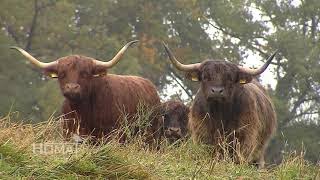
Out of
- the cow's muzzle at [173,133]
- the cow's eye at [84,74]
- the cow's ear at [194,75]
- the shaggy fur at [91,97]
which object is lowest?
the cow's muzzle at [173,133]

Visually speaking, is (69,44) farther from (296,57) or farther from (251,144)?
(251,144)

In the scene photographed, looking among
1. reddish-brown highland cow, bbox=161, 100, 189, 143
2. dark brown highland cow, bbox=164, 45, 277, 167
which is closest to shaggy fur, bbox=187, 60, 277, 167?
dark brown highland cow, bbox=164, 45, 277, 167

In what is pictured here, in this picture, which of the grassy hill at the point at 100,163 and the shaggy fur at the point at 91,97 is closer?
the grassy hill at the point at 100,163

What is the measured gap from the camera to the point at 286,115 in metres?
36.7

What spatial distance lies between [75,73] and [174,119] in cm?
307

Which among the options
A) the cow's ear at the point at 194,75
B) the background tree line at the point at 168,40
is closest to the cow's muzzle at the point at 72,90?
the cow's ear at the point at 194,75

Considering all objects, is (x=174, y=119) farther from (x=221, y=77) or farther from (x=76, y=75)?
(x=221, y=77)

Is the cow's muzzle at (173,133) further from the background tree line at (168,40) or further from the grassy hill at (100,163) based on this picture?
the background tree line at (168,40)

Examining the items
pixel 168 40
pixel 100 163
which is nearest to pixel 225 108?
pixel 100 163

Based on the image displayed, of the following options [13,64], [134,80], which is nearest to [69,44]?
[13,64]

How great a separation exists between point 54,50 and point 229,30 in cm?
1020

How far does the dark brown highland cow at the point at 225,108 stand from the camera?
34.8 ft

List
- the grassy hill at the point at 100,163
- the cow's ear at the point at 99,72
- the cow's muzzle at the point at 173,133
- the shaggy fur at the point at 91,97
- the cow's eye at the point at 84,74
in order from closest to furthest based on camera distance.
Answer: the grassy hill at the point at 100,163
the shaggy fur at the point at 91,97
the cow's eye at the point at 84,74
the cow's ear at the point at 99,72
the cow's muzzle at the point at 173,133

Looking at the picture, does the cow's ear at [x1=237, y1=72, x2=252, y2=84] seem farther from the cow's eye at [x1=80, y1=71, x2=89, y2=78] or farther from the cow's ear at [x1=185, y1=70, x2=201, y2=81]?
the cow's eye at [x1=80, y1=71, x2=89, y2=78]
